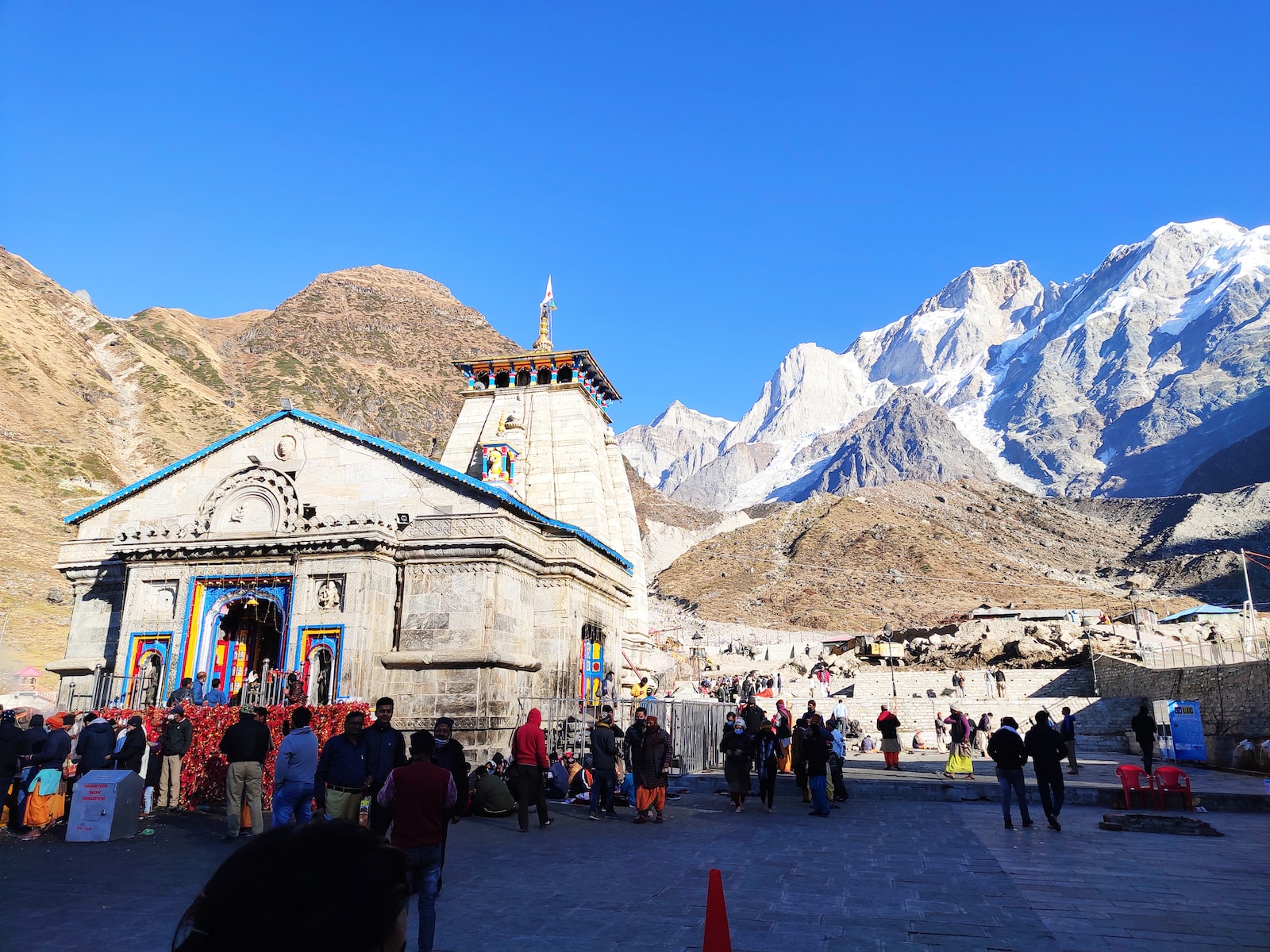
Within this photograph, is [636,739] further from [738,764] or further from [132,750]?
[132,750]

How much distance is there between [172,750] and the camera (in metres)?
13.5

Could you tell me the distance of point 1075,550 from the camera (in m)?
113

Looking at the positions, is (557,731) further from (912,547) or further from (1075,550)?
(1075,550)

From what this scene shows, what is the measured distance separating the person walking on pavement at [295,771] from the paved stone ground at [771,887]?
1055mm

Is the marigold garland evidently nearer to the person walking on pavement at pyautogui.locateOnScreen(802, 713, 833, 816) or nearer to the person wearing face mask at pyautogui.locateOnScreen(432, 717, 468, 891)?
the person wearing face mask at pyautogui.locateOnScreen(432, 717, 468, 891)

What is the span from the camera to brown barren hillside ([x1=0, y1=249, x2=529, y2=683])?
53.2 meters

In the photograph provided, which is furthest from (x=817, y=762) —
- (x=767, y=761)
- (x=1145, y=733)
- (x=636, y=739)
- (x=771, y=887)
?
(x=1145, y=733)

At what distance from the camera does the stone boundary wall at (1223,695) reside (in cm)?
2206

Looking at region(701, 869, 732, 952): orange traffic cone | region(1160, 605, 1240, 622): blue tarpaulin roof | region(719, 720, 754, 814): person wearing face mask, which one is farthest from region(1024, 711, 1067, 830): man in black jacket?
region(1160, 605, 1240, 622): blue tarpaulin roof

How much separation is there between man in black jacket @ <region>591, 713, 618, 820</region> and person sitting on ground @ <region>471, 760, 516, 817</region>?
4.71ft

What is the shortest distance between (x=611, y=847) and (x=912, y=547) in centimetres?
9230

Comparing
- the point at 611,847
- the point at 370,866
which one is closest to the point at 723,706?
the point at 611,847

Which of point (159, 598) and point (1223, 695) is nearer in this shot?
point (159, 598)

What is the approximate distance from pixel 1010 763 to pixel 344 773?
9.63 metres
